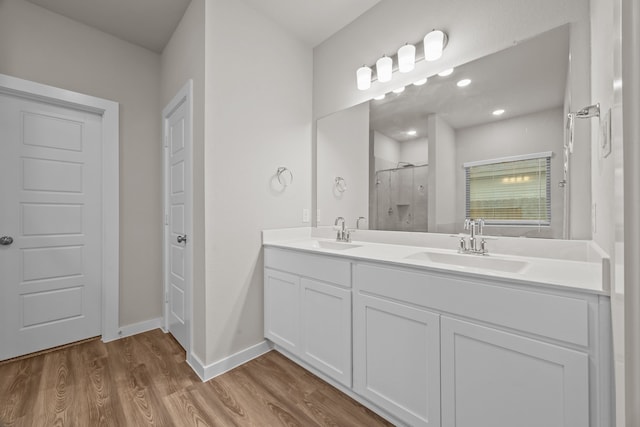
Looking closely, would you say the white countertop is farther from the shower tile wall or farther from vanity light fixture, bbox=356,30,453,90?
vanity light fixture, bbox=356,30,453,90

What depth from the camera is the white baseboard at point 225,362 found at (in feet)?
5.96

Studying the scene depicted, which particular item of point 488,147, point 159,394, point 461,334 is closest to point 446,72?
point 488,147

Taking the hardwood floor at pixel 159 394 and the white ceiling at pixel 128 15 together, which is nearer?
the hardwood floor at pixel 159 394

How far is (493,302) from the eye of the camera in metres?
1.03

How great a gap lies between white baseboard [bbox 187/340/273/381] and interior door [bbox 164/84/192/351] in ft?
0.63

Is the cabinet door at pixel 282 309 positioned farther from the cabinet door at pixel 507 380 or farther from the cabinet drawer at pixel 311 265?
the cabinet door at pixel 507 380

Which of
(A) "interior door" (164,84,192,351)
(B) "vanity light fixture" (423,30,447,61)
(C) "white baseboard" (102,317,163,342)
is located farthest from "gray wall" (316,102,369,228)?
(C) "white baseboard" (102,317,163,342)

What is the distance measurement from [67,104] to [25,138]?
40 cm

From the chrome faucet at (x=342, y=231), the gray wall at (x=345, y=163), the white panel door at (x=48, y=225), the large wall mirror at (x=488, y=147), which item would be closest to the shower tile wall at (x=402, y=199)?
the large wall mirror at (x=488, y=147)

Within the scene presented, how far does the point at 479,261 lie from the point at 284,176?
1550 millimetres

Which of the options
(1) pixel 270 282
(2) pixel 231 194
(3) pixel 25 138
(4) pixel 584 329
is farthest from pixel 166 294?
(4) pixel 584 329

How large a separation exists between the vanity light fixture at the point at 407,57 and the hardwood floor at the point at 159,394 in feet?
7.07

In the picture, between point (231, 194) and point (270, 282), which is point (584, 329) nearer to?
point (270, 282)

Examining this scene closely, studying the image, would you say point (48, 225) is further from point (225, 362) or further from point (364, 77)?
point (364, 77)
